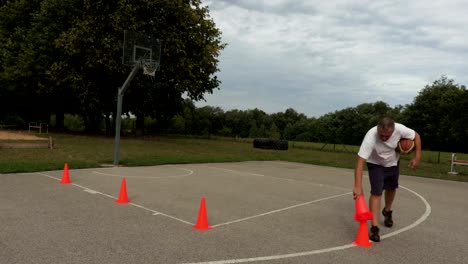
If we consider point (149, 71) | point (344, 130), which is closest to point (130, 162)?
point (149, 71)

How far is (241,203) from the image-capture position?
7812mm

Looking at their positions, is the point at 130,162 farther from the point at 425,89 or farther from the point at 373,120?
the point at 373,120

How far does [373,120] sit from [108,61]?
6548 centimetres

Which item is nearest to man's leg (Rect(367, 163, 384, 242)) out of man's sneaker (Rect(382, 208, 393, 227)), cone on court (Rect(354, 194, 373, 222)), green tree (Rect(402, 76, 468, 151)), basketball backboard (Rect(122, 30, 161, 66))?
cone on court (Rect(354, 194, 373, 222))

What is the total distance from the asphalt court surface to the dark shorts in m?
0.73

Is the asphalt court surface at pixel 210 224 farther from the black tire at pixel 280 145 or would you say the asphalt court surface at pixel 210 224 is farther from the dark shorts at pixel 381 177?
the black tire at pixel 280 145

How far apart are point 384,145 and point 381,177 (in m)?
0.48

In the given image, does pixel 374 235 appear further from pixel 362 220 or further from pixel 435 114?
pixel 435 114

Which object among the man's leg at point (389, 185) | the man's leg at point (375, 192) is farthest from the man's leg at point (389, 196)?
the man's leg at point (375, 192)

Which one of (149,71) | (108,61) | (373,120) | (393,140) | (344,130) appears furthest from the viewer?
(344,130)

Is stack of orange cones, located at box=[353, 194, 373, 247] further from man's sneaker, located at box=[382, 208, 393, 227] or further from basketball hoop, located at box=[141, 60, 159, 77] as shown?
basketball hoop, located at box=[141, 60, 159, 77]

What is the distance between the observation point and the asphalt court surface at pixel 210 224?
454 centimetres

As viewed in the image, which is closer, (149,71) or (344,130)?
(149,71)

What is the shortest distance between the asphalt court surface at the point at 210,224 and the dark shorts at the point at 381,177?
28.6 inches
